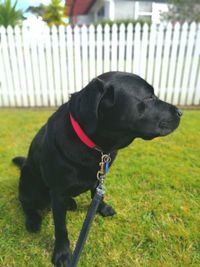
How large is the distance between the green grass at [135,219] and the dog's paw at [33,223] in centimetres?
5

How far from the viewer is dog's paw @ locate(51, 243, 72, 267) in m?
2.00

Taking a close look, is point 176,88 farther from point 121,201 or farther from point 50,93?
point 121,201

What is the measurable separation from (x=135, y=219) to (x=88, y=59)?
162 inches

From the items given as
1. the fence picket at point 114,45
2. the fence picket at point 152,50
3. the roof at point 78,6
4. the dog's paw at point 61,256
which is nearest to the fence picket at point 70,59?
the fence picket at point 114,45

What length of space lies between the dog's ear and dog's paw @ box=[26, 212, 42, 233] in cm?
115

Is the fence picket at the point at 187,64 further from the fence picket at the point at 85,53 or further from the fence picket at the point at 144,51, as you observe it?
the fence picket at the point at 85,53

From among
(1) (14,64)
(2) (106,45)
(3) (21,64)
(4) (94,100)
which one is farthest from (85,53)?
(4) (94,100)

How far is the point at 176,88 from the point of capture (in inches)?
233

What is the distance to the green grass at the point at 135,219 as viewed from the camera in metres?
2.07

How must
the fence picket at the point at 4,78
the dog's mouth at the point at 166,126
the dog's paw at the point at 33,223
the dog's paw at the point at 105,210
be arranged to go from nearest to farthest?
the dog's mouth at the point at 166,126 → the dog's paw at the point at 33,223 → the dog's paw at the point at 105,210 → the fence picket at the point at 4,78

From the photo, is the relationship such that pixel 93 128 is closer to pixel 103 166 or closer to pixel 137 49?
pixel 103 166

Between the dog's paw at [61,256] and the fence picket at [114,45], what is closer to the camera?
the dog's paw at [61,256]

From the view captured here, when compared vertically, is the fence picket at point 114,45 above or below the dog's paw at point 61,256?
above

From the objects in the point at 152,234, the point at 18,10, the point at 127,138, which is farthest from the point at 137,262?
the point at 18,10
